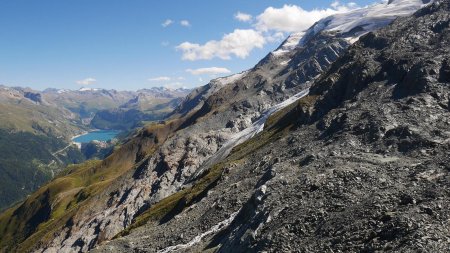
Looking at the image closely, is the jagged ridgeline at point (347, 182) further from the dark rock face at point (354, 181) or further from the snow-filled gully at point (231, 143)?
the snow-filled gully at point (231, 143)

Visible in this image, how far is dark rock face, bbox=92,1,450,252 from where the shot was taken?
96.4 ft

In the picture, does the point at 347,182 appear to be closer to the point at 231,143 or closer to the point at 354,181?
the point at 354,181

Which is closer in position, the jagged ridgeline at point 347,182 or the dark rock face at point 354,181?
the dark rock face at point 354,181

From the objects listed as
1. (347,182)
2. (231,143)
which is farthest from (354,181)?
(231,143)

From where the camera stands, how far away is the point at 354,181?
38281mm

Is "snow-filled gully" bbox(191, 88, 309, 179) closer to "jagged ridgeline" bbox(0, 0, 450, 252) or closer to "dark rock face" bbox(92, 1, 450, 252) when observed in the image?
"jagged ridgeline" bbox(0, 0, 450, 252)

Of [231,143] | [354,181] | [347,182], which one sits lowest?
[231,143]

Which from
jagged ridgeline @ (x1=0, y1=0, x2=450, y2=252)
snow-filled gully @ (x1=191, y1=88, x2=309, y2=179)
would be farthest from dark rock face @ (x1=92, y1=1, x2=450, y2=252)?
snow-filled gully @ (x1=191, y1=88, x2=309, y2=179)

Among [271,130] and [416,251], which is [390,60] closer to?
[271,130]

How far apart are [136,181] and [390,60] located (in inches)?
3656

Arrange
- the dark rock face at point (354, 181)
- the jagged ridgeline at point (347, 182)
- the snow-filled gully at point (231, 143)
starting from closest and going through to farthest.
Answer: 1. the dark rock face at point (354, 181)
2. the jagged ridgeline at point (347, 182)
3. the snow-filled gully at point (231, 143)

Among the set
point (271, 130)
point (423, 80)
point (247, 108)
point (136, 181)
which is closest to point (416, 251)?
point (423, 80)

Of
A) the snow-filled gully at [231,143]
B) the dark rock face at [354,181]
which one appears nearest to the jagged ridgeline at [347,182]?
the dark rock face at [354,181]

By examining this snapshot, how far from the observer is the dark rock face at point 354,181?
29.4 metres
